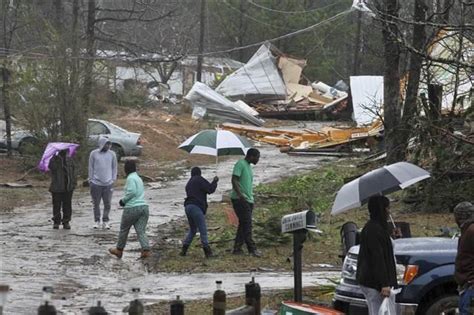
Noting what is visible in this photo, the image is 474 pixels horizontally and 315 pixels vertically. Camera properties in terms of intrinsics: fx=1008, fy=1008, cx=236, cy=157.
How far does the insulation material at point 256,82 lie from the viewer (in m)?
56.6

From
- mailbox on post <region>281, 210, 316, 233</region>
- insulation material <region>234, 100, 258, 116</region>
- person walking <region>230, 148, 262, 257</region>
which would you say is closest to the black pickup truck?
mailbox on post <region>281, 210, 316, 233</region>

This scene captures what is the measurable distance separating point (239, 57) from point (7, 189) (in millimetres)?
51025

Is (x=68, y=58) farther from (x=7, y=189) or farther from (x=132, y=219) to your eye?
(x=132, y=219)

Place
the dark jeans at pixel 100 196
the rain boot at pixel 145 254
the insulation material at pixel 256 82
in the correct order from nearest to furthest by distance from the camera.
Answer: the rain boot at pixel 145 254 < the dark jeans at pixel 100 196 < the insulation material at pixel 256 82

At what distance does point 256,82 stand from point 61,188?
38151 millimetres

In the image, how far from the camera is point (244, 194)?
51.2 ft

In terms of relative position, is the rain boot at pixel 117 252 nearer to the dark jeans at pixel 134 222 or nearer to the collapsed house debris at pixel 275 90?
the dark jeans at pixel 134 222

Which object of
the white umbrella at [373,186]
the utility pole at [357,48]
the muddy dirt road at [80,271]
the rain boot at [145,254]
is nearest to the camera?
the white umbrella at [373,186]

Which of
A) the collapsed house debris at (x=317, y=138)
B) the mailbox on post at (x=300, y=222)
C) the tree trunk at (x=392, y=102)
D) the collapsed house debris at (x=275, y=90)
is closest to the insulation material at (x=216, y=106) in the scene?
the collapsed house debris at (x=275, y=90)

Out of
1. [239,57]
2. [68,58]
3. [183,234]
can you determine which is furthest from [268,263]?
[239,57]

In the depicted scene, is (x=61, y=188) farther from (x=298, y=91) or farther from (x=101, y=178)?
(x=298, y=91)

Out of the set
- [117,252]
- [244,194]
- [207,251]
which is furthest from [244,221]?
[117,252]

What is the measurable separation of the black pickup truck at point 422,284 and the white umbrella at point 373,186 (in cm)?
146

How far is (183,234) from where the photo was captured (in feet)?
61.3
